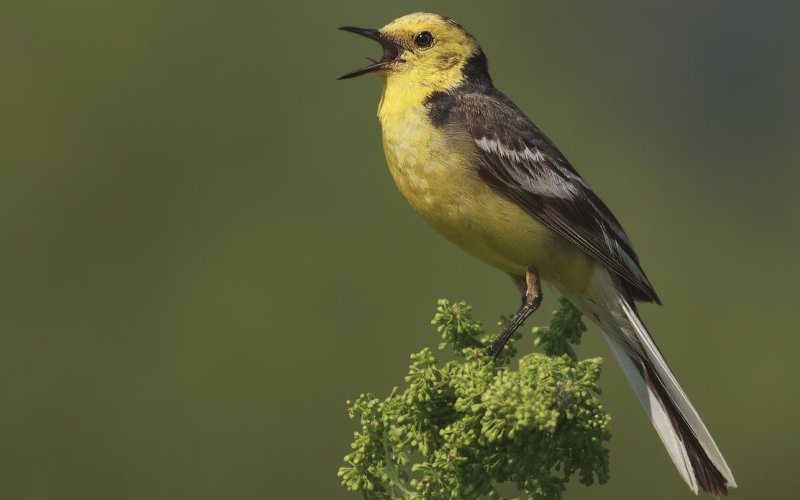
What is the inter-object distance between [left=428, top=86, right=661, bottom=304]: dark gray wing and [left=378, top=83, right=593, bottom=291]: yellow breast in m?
0.07

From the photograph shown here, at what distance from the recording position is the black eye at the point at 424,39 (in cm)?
640

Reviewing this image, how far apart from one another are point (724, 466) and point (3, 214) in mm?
5948

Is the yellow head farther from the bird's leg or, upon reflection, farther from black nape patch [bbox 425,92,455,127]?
the bird's leg

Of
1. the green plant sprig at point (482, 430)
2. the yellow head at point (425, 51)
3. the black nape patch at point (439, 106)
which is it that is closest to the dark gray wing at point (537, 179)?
the black nape patch at point (439, 106)

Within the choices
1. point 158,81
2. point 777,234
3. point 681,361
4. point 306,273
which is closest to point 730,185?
point 777,234

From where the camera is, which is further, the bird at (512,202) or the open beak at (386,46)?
the open beak at (386,46)

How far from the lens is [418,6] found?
32.4ft

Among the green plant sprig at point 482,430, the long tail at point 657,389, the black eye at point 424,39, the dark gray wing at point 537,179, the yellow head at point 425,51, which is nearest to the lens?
the green plant sprig at point 482,430

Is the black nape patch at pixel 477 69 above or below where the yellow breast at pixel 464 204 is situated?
above

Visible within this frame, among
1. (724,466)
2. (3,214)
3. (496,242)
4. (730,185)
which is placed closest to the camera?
(724,466)

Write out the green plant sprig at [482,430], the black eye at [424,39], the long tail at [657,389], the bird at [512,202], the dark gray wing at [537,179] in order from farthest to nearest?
1. the black eye at [424,39]
2. the dark gray wing at [537,179]
3. the bird at [512,202]
4. the long tail at [657,389]
5. the green plant sprig at [482,430]

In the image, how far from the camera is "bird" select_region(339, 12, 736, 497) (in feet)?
18.6

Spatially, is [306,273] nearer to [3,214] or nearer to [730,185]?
[3,214]

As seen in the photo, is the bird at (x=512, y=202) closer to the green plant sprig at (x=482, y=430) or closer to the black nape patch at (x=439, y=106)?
the black nape patch at (x=439, y=106)
